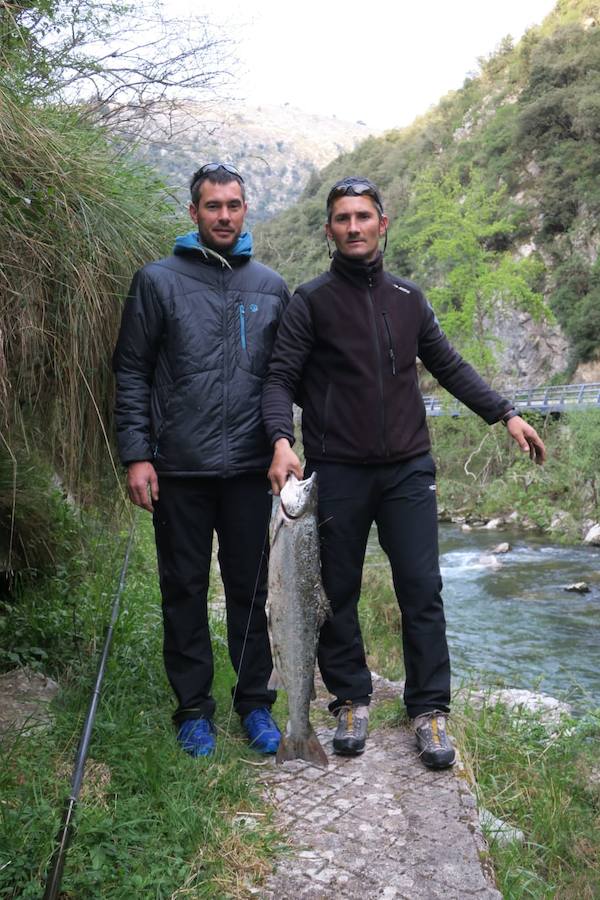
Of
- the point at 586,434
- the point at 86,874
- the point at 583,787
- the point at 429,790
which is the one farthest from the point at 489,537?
the point at 86,874

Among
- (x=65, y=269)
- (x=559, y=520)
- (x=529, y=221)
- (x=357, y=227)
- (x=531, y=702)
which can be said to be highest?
(x=529, y=221)

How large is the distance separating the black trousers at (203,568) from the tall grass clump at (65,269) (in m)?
0.54

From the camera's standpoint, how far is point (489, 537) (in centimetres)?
2020

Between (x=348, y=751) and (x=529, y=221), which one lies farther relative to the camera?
(x=529, y=221)

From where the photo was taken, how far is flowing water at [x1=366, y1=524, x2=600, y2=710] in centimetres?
859

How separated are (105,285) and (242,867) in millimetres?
2320

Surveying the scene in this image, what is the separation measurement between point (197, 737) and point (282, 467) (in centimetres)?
124

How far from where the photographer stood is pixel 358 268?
356cm

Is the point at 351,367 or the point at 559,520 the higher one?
the point at 351,367

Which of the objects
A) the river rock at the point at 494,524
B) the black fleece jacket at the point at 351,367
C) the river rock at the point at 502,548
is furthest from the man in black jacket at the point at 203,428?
the river rock at the point at 494,524

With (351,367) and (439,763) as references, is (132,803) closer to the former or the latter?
(439,763)

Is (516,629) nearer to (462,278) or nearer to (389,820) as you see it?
(389,820)

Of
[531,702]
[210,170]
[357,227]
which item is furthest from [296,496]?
[531,702]

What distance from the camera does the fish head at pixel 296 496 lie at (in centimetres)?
316
